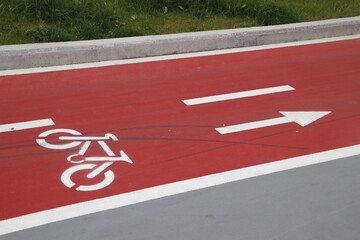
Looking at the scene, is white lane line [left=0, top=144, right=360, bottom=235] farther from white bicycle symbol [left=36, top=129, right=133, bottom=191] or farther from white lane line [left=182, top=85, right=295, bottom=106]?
white lane line [left=182, top=85, right=295, bottom=106]

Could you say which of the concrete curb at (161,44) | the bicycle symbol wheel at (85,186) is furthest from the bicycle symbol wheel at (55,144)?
the concrete curb at (161,44)

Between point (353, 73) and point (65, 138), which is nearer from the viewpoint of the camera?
point (65, 138)

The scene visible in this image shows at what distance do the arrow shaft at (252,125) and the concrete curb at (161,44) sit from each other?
2.82 m

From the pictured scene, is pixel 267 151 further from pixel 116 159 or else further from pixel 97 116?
pixel 97 116

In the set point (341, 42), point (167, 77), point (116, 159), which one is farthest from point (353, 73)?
point (116, 159)

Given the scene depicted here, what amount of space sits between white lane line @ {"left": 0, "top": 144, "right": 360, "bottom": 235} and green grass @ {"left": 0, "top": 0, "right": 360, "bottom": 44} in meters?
4.45

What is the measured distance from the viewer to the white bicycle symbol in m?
5.32

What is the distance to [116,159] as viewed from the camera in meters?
5.77

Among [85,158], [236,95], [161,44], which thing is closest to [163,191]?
[85,158]

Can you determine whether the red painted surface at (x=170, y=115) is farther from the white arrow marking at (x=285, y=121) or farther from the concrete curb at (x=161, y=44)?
A: the concrete curb at (x=161, y=44)

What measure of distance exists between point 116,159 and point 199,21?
5.19 m

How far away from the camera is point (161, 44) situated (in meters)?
9.02

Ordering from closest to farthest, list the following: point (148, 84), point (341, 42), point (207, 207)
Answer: point (207, 207), point (148, 84), point (341, 42)

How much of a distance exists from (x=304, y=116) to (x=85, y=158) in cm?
276
